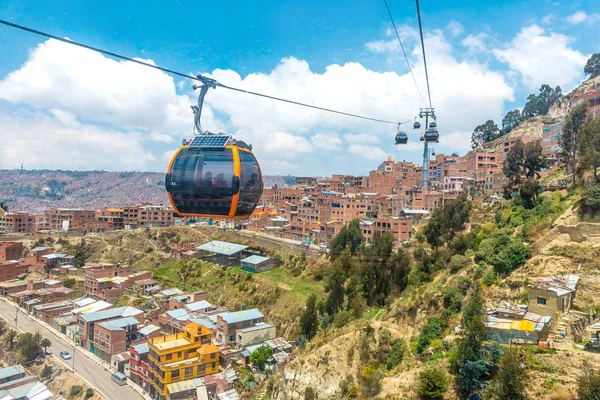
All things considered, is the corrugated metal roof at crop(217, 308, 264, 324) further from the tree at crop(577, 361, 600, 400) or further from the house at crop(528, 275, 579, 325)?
the tree at crop(577, 361, 600, 400)

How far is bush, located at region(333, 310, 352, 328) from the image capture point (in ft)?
61.7

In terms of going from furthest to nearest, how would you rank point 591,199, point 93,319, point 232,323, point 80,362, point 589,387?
point 93,319
point 80,362
point 232,323
point 591,199
point 589,387

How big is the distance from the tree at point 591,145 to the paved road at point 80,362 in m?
22.2

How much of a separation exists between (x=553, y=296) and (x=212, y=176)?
911cm

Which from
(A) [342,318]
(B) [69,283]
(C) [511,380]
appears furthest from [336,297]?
(B) [69,283]

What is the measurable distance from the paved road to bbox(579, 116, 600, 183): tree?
22.2m

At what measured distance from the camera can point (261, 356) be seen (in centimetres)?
2020

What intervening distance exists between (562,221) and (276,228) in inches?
1026

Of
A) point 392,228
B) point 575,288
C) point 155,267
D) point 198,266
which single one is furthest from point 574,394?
point 155,267

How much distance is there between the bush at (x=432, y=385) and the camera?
9.71 metres

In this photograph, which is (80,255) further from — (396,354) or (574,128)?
(574,128)

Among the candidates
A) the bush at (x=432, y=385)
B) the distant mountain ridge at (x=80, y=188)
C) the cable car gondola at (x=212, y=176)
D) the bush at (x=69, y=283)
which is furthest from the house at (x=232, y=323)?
the distant mountain ridge at (x=80, y=188)

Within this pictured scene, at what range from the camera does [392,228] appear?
2806cm

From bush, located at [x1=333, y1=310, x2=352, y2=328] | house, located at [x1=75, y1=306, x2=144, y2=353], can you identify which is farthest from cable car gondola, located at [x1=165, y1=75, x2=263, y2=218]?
house, located at [x1=75, y1=306, x2=144, y2=353]
